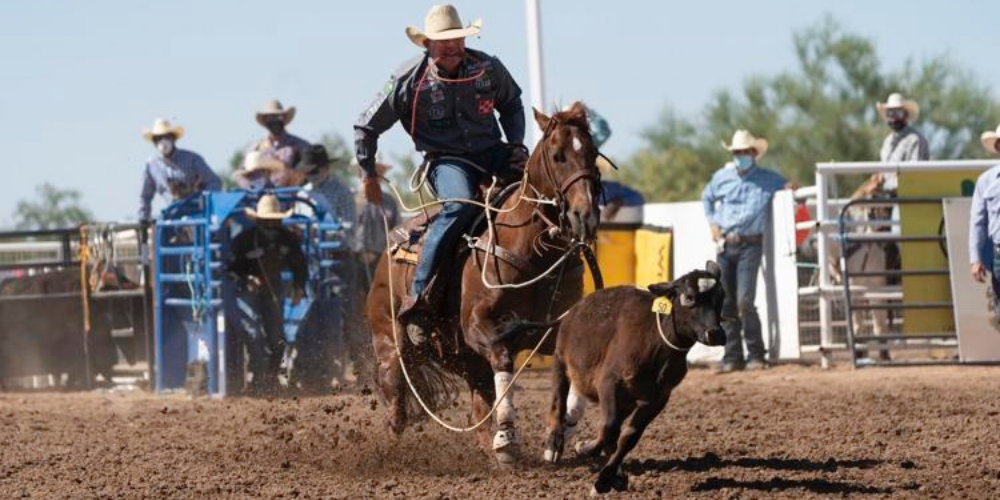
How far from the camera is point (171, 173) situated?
1603 cm

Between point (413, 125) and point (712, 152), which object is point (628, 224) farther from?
point (712, 152)

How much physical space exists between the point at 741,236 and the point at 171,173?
5.29 m

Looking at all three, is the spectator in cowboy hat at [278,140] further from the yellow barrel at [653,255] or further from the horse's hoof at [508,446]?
the horse's hoof at [508,446]

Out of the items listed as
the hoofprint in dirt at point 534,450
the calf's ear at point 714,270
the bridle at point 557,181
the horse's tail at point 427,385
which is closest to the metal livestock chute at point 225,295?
the hoofprint in dirt at point 534,450

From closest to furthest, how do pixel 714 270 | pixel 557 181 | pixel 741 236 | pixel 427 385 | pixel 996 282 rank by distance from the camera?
pixel 714 270, pixel 557 181, pixel 427 385, pixel 996 282, pixel 741 236

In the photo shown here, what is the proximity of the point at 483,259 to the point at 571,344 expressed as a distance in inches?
40.5

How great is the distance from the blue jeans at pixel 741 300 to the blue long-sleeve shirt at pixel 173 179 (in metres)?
4.77

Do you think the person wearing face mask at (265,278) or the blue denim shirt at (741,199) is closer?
the person wearing face mask at (265,278)

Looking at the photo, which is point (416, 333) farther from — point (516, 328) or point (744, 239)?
point (744, 239)

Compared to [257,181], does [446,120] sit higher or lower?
lower

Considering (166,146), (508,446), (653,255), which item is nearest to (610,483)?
(508,446)

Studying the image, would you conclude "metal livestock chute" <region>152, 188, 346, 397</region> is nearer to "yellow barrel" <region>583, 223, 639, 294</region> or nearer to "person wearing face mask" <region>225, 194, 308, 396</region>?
"person wearing face mask" <region>225, 194, 308, 396</region>

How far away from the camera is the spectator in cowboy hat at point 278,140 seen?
1600cm

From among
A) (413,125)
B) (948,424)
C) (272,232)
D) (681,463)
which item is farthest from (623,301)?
(272,232)
